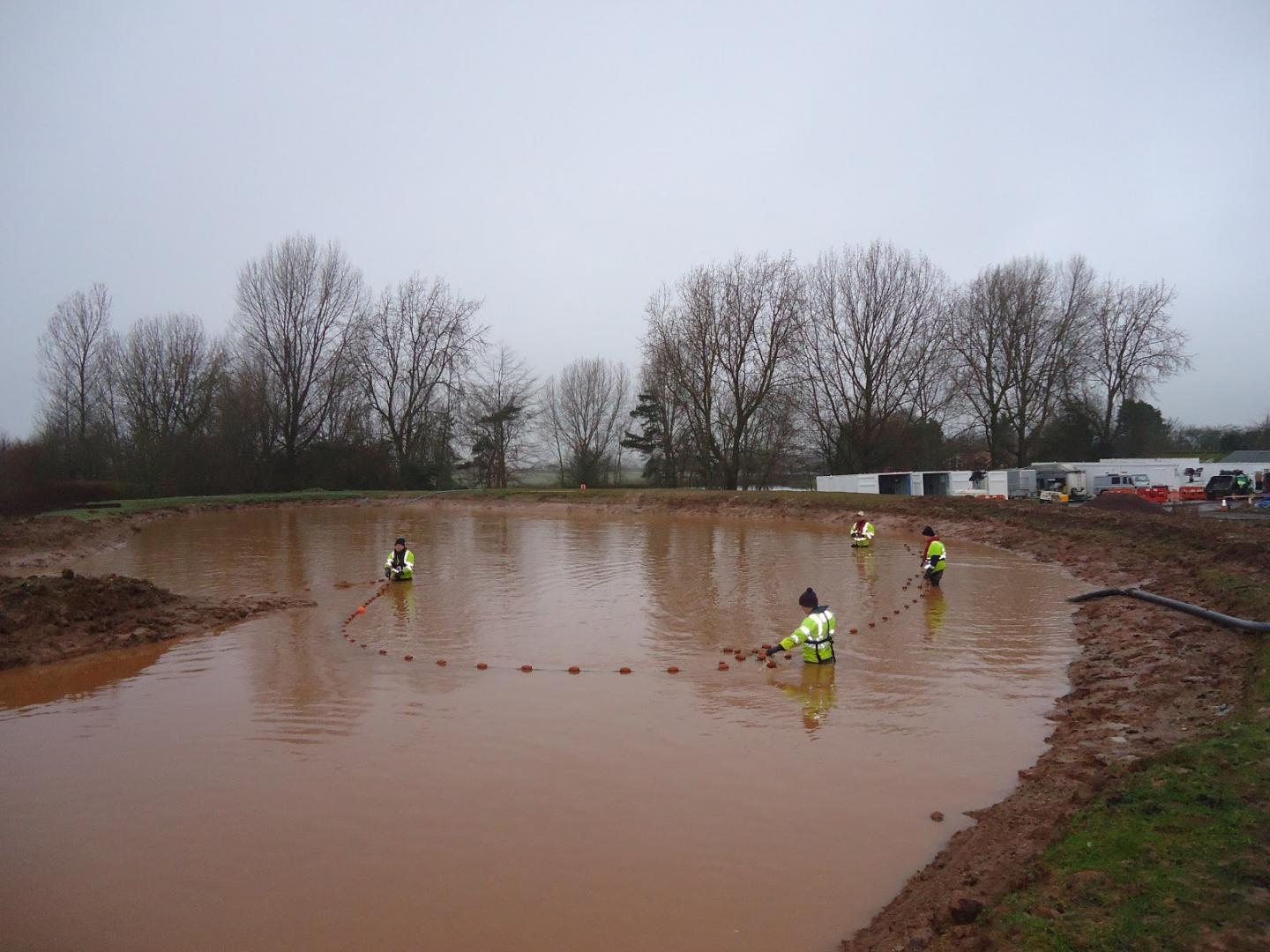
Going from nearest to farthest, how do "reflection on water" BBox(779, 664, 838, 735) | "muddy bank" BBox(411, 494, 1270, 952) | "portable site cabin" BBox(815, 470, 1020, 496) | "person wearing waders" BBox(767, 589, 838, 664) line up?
"muddy bank" BBox(411, 494, 1270, 952)
"reflection on water" BBox(779, 664, 838, 735)
"person wearing waders" BBox(767, 589, 838, 664)
"portable site cabin" BBox(815, 470, 1020, 496)

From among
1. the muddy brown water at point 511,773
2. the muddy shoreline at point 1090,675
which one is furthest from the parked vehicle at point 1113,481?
the muddy brown water at point 511,773

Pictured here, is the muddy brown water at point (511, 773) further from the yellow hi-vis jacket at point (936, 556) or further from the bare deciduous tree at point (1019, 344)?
the bare deciduous tree at point (1019, 344)

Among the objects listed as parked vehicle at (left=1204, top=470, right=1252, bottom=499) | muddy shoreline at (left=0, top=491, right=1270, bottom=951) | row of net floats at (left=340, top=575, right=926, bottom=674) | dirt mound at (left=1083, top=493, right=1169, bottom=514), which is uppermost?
parked vehicle at (left=1204, top=470, right=1252, bottom=499)

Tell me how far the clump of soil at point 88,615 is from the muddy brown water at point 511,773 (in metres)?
0.57

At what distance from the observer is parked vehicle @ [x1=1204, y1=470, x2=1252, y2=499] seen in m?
33.0

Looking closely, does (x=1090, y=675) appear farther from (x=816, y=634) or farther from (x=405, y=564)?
(x=405, y=564)

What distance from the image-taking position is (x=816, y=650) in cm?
966

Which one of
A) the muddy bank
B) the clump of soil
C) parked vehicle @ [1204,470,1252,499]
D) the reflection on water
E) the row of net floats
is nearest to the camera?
the muddy bank

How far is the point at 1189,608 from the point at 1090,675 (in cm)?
261

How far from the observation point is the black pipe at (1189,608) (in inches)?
345

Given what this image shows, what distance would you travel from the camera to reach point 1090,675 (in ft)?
29.5

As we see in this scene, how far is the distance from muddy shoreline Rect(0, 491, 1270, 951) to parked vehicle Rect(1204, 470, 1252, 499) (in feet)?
50.1

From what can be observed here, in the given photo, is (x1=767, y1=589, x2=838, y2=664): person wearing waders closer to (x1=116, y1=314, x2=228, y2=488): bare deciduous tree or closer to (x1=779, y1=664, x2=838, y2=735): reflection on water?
(x1=779, y1=664, x2=838, y2=735): reflection on water

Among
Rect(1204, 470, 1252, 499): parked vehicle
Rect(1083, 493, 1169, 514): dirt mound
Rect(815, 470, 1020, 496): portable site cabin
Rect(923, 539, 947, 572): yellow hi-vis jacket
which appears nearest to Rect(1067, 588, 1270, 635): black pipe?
Rect(923, 539, 947, 572): yellow hi-vis jacket
